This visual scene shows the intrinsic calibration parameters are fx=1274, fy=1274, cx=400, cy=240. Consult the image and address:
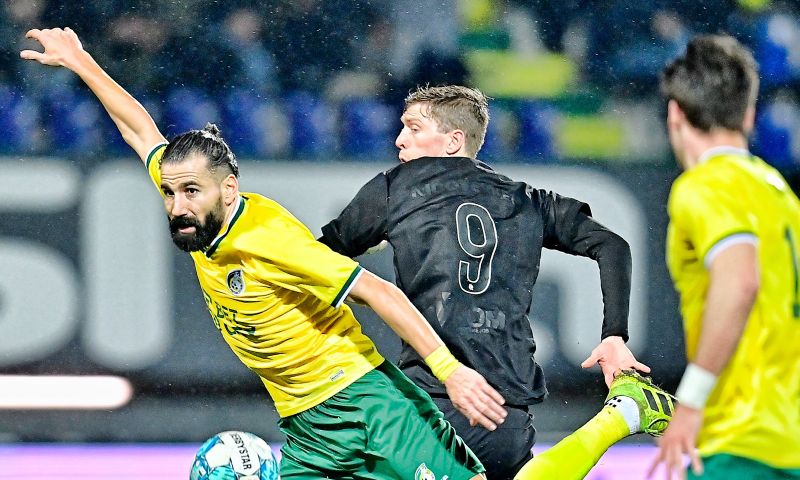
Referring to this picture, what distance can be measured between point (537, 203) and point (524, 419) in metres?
0.73

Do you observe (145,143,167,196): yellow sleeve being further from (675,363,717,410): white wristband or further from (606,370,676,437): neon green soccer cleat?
(675,363,717,410): white wristband

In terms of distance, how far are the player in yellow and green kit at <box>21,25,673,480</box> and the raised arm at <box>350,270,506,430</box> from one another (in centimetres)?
5

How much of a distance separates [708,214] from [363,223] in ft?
6.19

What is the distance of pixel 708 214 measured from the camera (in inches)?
97.8

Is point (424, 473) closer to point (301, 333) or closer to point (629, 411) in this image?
point (301, 333)

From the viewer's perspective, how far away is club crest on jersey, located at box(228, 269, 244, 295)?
3.75 m

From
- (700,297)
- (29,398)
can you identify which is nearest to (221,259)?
(700,297)

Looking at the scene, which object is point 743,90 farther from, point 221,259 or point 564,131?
point 564,131

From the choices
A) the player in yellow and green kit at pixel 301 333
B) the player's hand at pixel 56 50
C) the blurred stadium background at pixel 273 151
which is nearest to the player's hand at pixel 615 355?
the player in yellow and green kit at pixel 301 333

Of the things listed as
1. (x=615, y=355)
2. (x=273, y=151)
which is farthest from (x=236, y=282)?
(x=273, y=151)

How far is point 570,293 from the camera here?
6.93 meters

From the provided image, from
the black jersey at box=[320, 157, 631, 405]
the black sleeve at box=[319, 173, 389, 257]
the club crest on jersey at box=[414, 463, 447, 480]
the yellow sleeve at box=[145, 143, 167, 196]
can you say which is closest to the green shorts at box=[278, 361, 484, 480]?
the club crest on jersey at box=[414, 463, 447, 480]

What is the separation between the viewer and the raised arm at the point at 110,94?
4.33 meters

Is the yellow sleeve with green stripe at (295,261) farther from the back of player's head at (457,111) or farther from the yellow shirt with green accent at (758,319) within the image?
the yellow shirt with green accent at (758,319)
